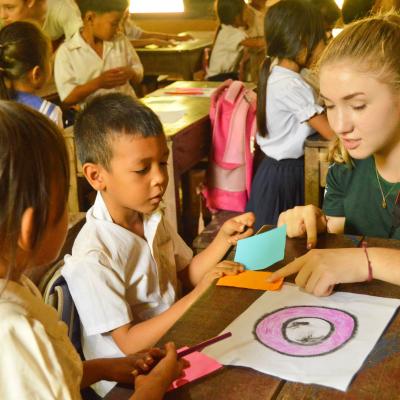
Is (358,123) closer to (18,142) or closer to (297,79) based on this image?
(18,142)

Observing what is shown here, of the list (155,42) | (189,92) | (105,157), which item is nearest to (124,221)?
(105,157)

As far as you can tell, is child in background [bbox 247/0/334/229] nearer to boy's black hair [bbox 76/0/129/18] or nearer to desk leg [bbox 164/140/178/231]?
desk leg [bbox 164/140/178/231]

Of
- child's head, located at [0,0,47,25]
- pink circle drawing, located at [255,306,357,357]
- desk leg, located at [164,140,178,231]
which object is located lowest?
desk leg, located at [164,140,178,231]

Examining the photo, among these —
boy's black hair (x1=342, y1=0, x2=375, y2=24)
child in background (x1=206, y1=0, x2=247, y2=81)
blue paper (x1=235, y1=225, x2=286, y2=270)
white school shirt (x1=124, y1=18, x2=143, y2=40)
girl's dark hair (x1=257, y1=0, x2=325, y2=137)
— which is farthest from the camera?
white school shirt (x1=124, y1=18, x2=143, y2=40)

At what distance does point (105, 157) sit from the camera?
142 cm

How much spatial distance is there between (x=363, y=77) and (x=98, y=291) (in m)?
0.75

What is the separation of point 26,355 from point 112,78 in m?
2.85

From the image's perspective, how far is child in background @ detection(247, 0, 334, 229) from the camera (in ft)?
8.98

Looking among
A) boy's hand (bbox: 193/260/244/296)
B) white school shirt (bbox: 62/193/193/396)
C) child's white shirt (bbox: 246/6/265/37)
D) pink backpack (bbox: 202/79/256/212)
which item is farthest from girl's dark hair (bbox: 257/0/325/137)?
child's white shirt (bbox: 246/6/265/37)

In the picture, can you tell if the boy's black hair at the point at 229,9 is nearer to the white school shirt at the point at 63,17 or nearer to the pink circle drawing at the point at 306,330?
the white school shirt at the point at 63,17

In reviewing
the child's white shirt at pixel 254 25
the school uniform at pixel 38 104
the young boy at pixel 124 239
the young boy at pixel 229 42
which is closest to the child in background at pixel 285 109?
the school uniform at pixel 38 104

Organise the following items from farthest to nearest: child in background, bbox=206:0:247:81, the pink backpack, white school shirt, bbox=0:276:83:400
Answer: child in background, bbox=206:0:247:81, the pink backpack, white school shirt, bbox=0:276:83:400

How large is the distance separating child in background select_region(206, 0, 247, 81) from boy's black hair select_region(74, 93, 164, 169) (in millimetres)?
3835

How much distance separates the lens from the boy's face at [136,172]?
139cm
